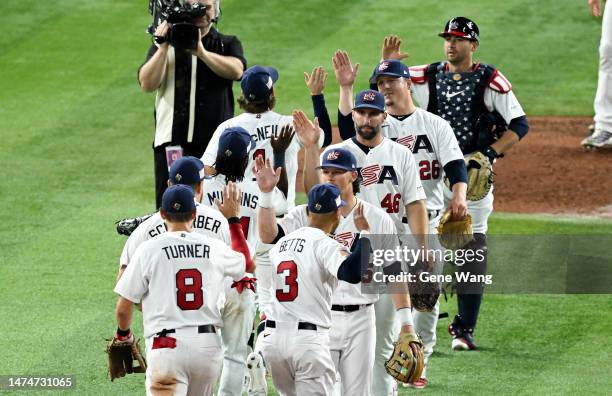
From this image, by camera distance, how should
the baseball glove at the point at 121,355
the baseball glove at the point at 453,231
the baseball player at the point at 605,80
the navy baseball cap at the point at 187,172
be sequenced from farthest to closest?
the baseball player at the point at 605,80, the baseball glove at the point at 453,231, the navy baseball cap at the point at 187,172, the baseball glove at the point at 121,355

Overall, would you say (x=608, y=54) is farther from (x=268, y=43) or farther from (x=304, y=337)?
(x=304, y=337)

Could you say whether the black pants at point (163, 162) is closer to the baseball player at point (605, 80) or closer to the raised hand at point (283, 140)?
the raised hand at point (283, 140)

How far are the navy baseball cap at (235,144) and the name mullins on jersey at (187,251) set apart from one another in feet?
4.07

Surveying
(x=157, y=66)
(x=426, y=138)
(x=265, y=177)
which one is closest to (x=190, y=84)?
(x=157, y=66)

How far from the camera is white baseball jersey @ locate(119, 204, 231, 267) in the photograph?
7.18 meters

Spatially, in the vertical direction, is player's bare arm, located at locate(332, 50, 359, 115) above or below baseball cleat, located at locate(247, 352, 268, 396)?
above

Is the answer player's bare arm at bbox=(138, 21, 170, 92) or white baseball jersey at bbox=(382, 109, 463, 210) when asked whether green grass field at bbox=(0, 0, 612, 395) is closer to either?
white baseball jersey at bbox=(382, 109, 463, 210)

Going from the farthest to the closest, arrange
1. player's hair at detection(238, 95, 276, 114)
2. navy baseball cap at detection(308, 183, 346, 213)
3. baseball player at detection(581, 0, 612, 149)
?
baseball player at detection(581, 0, 612, 149) < player's hair at detection(238, 95, 276, 114) < navy baseball cap at detection(308, 183, 346, 213)

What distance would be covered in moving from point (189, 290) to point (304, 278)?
0.59 meters

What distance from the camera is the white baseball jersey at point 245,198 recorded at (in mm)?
7988

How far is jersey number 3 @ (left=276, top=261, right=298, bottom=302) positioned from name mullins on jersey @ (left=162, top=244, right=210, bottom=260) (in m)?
0.39

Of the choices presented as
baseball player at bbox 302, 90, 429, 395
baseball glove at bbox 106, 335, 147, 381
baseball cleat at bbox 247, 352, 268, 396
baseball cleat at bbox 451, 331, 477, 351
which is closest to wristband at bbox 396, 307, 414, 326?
baseball player at bbox 302, 90, 429, 395

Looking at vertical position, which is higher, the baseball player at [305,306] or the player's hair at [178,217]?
the player's hair at [178,217]

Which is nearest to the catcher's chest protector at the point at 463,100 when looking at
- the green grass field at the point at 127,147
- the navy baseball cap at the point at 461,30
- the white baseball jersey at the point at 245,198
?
the navy baseball cap at the point at 461,30
